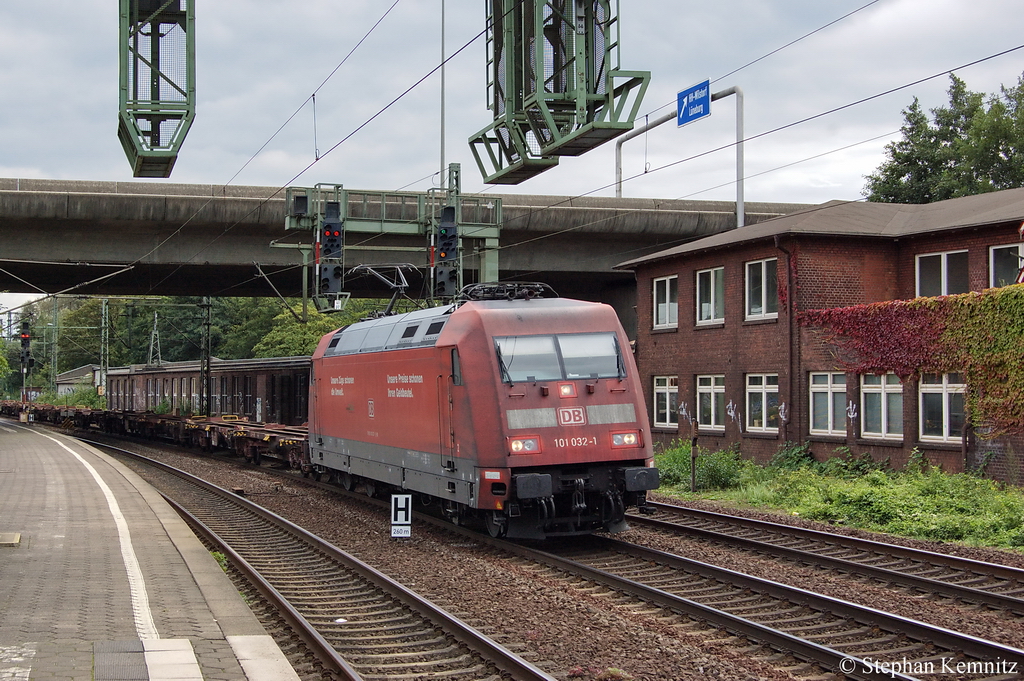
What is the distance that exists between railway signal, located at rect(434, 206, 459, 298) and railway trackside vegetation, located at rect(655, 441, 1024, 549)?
6174mm

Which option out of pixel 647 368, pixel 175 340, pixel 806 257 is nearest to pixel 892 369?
pixel 806 257

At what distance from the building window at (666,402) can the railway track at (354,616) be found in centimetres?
1427

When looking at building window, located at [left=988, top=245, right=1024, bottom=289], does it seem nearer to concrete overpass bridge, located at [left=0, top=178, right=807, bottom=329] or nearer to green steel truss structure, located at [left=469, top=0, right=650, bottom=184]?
concrete overpass bridge, located at [left=0, top=178, right=807, bottom=329]

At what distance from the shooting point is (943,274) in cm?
2275

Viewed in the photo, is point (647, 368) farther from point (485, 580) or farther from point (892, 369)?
point (485, 580)

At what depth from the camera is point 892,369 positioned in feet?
68.9

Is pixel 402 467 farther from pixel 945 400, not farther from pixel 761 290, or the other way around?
pixel 761 290

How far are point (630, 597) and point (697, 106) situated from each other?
12.9 m

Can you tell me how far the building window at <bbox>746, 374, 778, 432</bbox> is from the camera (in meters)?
24.3

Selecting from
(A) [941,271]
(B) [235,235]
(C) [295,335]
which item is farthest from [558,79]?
(C) [295,335]

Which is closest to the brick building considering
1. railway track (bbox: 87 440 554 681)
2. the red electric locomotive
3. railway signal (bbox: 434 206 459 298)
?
railway signal (bbox: 434 206 459 298)

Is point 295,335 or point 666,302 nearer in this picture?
point 666,302

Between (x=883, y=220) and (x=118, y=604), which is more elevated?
(x=883, y=220)

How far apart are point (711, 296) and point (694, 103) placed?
685 cm
